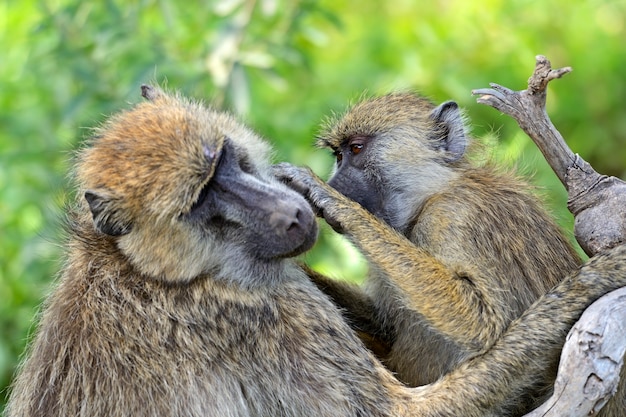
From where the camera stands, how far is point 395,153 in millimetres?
4312

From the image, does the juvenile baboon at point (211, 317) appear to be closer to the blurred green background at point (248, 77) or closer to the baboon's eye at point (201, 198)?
the baboon's eye at point (201, 198)

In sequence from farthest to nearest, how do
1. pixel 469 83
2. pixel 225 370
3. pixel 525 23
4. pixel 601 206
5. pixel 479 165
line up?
pixel 525 23 → pixel 469 83 → pixel 479 165 → pixel 601 206 → pixel 225 370

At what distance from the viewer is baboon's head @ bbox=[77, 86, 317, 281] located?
11.1 ft

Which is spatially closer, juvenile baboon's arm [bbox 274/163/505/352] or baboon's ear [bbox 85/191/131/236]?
baboon's ear [bbox 85/191/131/236]

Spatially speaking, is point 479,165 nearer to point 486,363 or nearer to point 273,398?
point 486,363

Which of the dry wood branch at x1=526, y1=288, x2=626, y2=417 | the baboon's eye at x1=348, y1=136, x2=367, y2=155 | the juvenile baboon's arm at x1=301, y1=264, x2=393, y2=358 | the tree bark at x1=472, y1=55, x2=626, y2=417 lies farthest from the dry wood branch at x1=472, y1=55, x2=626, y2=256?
the juvenile baboon's arm at x1=301, y1=264, x2=393, y2=358

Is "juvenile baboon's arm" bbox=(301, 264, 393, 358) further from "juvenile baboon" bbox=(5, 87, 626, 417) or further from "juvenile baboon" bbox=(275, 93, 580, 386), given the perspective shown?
"juvenile baboon" bbox=(5, 87, 626, 417)

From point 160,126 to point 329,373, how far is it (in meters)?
1.18

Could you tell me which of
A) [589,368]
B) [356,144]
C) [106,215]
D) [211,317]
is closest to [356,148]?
[356,144]

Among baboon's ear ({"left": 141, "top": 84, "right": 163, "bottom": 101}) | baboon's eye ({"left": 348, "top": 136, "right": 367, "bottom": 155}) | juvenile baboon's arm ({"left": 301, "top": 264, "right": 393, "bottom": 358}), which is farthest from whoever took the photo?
baboon's eye ({"left": 348, "top": 136, "right": 367, "bottom": 155})

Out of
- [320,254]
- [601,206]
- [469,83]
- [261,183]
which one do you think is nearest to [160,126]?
[261,183]

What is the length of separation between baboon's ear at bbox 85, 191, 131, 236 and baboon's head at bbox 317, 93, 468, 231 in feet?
→ 3.95

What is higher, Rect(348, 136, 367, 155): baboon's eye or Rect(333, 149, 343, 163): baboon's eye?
Rect(348, 136, 367, 155): baboon's eye

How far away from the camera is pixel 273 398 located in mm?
3484
